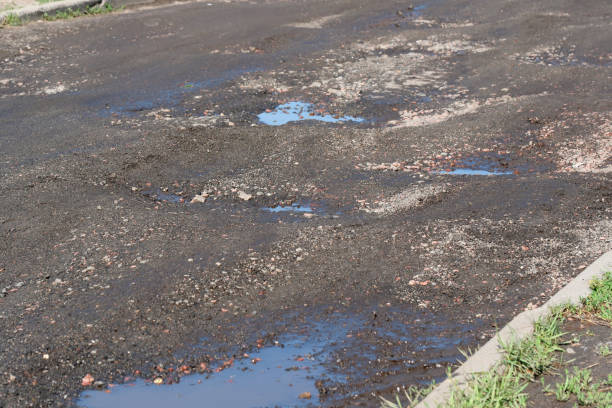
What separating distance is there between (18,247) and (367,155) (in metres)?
3.77

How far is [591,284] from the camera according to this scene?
4.64 metres

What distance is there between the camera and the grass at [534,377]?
11.8ft

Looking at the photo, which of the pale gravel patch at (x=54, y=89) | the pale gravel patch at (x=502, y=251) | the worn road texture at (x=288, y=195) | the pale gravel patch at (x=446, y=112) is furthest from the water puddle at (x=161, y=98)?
the pale gravel patch at (x=502, y=251)

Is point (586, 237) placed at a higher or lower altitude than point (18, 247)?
lower

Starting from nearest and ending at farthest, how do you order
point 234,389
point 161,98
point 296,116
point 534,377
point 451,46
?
1. point 534,377
2. point 234,389
3. point 296,116
4. point 161,98
5. point 451,46

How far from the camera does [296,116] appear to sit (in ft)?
29.6

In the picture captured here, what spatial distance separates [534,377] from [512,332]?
31cm

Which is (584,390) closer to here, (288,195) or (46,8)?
(288,195)

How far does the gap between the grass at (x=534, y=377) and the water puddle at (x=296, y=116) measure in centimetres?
499

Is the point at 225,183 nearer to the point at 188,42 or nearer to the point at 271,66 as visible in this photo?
the point at 271,66

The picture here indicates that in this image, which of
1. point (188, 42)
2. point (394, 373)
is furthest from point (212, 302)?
point (188, 42)

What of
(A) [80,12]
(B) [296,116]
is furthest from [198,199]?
(A) [80,12]

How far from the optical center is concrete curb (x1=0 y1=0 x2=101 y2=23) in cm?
1338

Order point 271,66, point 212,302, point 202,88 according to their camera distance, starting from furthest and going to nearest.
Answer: point 271,66, point 202,88, point 212,302
